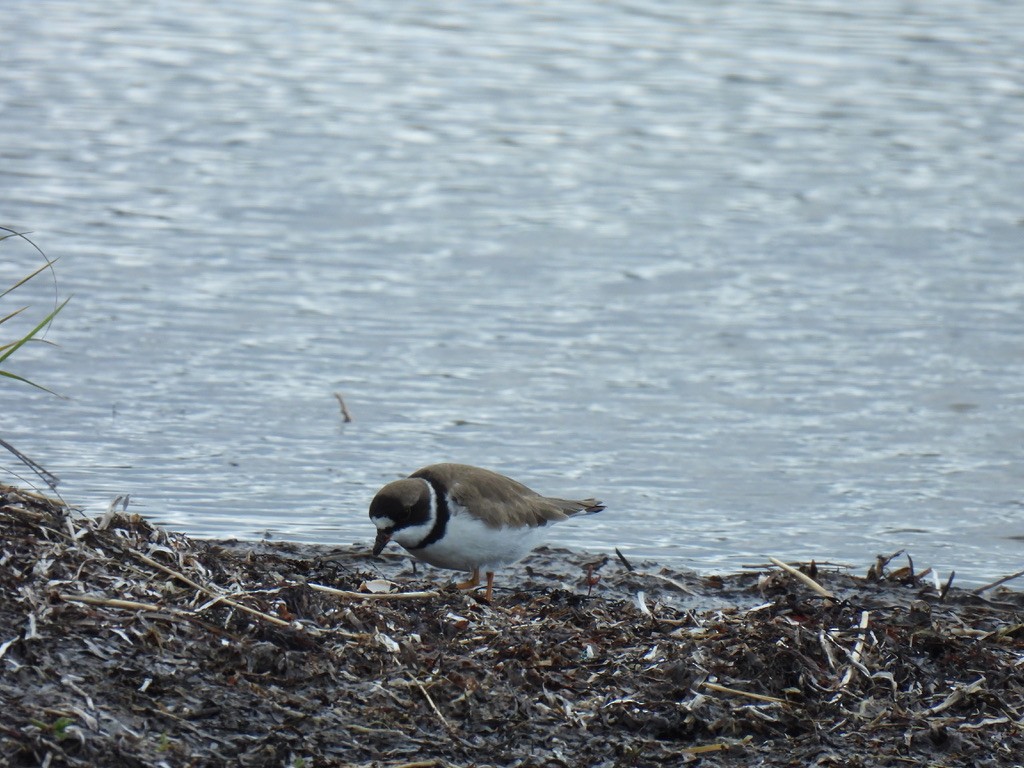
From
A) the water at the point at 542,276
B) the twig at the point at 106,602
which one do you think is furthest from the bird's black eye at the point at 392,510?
the twig at the point at 106,602

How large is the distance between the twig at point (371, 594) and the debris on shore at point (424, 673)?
1cm

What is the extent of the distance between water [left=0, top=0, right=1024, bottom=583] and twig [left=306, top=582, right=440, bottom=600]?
1529mm

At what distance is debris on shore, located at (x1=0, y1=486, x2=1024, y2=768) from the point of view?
4785 millimetres

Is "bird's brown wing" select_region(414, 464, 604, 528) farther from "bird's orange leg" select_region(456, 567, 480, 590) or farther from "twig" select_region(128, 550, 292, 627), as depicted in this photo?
"twig" select_region(128, 550, 292, 627)

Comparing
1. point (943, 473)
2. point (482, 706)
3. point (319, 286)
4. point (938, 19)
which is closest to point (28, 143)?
point (319, 286)

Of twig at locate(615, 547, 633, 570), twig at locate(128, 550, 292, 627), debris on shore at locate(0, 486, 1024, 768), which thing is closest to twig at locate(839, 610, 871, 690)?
debris on shore at locate(0, 486, 1024, 768)

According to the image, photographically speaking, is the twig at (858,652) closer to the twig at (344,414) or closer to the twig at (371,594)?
the twig at (371,594)

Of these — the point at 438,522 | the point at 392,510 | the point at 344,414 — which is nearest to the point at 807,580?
the point at 438,522

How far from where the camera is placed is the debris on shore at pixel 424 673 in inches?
188

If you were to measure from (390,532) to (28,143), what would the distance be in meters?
9.71

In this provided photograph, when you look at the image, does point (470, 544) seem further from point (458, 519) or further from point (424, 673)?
point (424, 673)

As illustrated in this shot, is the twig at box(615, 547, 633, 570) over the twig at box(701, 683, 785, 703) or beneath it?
beneath

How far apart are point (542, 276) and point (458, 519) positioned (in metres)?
5.74

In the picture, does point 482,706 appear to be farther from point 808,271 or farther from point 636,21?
point 636,21
